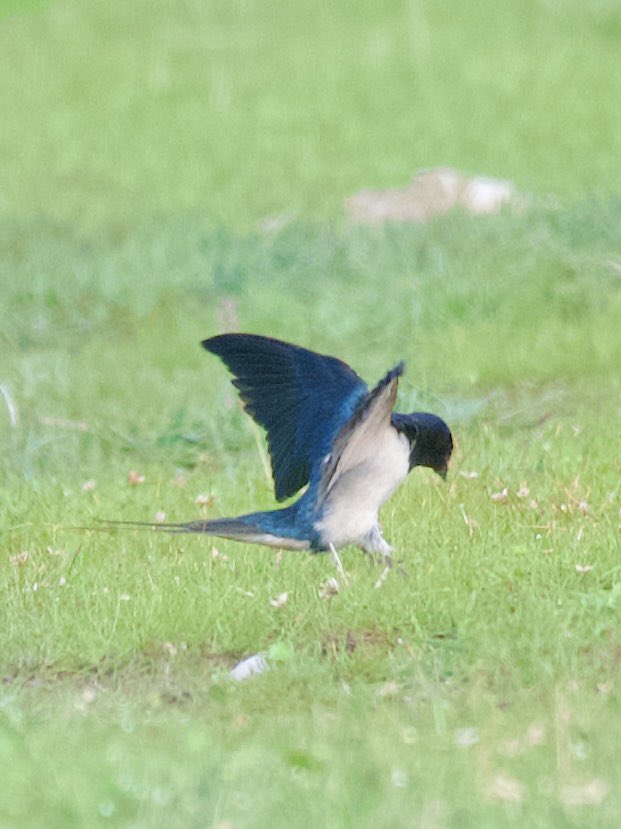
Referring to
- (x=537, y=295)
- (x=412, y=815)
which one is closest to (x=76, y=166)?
(x=537, y=295)

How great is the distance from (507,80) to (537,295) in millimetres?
8442

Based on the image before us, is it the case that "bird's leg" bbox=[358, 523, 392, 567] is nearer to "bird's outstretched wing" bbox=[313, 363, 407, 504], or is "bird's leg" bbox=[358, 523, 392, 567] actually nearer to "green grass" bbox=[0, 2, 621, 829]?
"green grass" bbox=[0, 2, 621, 829]

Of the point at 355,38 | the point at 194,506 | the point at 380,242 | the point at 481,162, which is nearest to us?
the point at 194,506

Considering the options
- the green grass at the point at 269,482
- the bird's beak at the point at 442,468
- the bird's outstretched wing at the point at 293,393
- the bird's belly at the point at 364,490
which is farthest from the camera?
the bird's beak at the point at 442,468

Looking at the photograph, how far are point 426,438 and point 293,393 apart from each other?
45cm

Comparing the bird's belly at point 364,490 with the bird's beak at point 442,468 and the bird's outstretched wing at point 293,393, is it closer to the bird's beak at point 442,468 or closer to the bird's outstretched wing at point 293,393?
the bird's outstretched wing at point 293,393

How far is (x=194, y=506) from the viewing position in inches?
256

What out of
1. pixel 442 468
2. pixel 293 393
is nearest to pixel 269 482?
pixel 442 468

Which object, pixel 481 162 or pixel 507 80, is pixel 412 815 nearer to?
pixel 481 162

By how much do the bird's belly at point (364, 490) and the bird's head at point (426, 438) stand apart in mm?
86

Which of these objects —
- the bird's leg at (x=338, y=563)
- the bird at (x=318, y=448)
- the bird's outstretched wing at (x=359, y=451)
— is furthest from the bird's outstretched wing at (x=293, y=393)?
the bird's leg at (x=338, y=563)

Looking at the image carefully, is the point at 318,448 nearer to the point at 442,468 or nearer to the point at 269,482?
the point at 442,468

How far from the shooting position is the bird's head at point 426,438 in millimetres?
5402

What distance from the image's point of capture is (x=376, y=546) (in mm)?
5430
